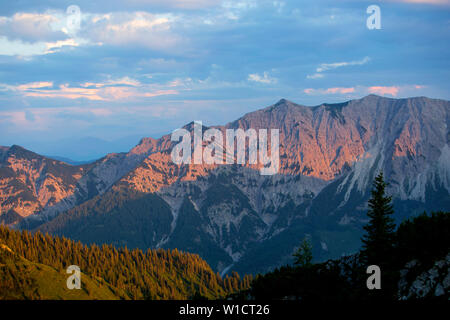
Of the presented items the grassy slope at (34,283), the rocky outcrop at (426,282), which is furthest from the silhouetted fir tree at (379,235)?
the grassy slope at (34,283)

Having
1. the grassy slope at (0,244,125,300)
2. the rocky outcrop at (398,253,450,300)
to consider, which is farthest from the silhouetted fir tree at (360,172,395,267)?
the grassy slope at (0,244,125,300)

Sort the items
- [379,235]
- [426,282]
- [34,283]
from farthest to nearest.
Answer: [34,283]
[379,235]
[426,282]

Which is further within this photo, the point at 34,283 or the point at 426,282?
the point at 34,283

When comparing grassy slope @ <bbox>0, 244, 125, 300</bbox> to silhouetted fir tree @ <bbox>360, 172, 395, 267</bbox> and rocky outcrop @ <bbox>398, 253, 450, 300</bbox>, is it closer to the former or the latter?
silhouetted fir tree @ <bbox>360, 172, 395, 267</bbox>

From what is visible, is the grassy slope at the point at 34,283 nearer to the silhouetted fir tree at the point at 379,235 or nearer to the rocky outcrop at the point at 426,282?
the silhouetted fir tree at the point at 379,235

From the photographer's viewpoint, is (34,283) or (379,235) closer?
(379,235)

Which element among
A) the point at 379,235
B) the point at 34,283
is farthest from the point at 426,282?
the point at 34,283

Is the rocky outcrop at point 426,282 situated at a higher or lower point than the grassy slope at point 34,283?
higher

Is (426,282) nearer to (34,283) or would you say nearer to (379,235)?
(379,235)

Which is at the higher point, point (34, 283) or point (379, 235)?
point (379, 235)

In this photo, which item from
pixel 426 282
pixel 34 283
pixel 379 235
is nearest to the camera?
pixel 426 282

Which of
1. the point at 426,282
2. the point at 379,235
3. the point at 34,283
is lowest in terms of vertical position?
the point at 34,283
